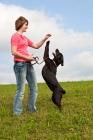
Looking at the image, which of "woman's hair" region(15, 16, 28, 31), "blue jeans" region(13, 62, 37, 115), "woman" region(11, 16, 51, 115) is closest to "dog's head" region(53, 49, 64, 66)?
"woman" region(11, 16, 51, 115)

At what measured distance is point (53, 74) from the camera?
7.59m

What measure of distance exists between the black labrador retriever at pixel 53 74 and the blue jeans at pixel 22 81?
1.20 feet

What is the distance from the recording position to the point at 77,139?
19.3ft

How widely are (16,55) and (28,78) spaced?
79cm

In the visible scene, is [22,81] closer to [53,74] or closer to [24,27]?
[53,74]

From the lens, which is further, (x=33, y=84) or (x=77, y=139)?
(x=33, y=84)

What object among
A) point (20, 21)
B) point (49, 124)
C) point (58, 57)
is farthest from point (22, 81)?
point (20, 21)

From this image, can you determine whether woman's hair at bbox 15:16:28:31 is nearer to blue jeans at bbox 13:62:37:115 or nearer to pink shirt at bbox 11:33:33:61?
pink shirt at bbox 11:33:33:61

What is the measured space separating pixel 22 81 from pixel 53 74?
901 millimetres

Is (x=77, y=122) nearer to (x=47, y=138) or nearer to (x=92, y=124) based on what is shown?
(x=92, y=124)

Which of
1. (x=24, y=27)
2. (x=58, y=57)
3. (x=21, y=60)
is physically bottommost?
(x=21, y=60)

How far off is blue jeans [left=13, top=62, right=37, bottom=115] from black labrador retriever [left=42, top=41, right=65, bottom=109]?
367mm

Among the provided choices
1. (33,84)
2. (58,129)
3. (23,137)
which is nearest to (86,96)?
(33,84)

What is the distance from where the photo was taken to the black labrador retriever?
295 inches
